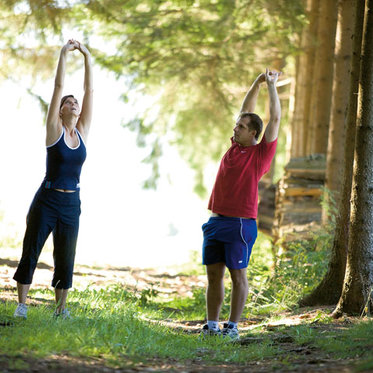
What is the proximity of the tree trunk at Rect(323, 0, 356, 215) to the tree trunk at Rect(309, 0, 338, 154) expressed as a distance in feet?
8.22

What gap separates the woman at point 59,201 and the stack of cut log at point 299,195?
236 inches

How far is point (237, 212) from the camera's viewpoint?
541cm

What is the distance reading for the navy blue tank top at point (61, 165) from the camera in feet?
16.8

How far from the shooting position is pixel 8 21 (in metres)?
10.4

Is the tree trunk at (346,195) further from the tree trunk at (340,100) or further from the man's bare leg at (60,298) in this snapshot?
the tree trunk at (340,100)

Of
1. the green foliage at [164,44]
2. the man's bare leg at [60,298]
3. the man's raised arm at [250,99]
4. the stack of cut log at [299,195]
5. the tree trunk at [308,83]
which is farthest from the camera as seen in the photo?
the tree trunk at [308,83]

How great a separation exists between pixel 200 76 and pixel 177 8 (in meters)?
1.66

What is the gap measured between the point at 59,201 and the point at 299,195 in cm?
686

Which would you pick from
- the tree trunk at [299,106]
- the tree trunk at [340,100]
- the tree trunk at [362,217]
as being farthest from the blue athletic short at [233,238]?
the tree trunk at [299,106]

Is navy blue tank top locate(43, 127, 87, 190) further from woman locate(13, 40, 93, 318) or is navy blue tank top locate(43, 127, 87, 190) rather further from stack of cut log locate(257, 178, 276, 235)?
stack of cut log locate(257, 178, 276, 235)

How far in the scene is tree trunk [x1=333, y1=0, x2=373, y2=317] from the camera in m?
5.57

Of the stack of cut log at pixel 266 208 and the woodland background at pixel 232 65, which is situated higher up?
the woodland background at pixel 232 65

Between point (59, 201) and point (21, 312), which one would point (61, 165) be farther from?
point (21, 312)

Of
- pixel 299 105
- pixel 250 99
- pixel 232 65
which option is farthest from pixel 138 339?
pixel 299 105
